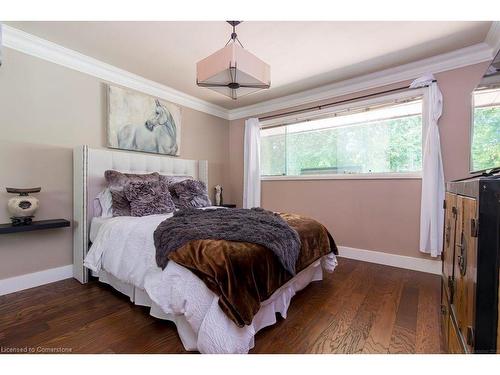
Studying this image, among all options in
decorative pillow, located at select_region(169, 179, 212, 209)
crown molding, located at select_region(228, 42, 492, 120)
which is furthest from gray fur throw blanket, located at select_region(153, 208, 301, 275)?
crown molding, located at select_region(228, 42, 492, 120)

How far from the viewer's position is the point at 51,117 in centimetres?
242

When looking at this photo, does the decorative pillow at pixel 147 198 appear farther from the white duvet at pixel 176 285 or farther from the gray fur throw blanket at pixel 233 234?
the gray fur throw blanket at pixel 233 234

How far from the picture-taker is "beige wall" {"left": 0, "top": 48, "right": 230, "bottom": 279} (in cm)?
217

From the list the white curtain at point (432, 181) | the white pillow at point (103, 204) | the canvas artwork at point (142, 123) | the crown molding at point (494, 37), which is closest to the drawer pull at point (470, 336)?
the white curtain at point (432, 181)

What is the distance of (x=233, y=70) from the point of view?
1.69 m

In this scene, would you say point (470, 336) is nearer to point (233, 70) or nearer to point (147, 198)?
point (233, 70)

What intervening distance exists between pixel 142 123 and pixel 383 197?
3.22m

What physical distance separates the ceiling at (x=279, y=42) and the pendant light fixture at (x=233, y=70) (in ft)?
1.28

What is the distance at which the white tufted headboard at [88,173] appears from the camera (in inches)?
94.7

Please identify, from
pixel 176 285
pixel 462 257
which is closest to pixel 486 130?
pixel 462 257

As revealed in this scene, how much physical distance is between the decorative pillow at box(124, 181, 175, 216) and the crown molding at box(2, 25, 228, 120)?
4.43 feet

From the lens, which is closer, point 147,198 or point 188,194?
point 147,198

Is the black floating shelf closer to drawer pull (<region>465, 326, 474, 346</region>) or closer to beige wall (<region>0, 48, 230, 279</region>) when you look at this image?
beige wall (<region>0, 48, 230, 279</region>)

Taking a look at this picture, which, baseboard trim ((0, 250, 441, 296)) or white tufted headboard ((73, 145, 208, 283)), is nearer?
baseboard trim ((0, 250, 441, 296))
